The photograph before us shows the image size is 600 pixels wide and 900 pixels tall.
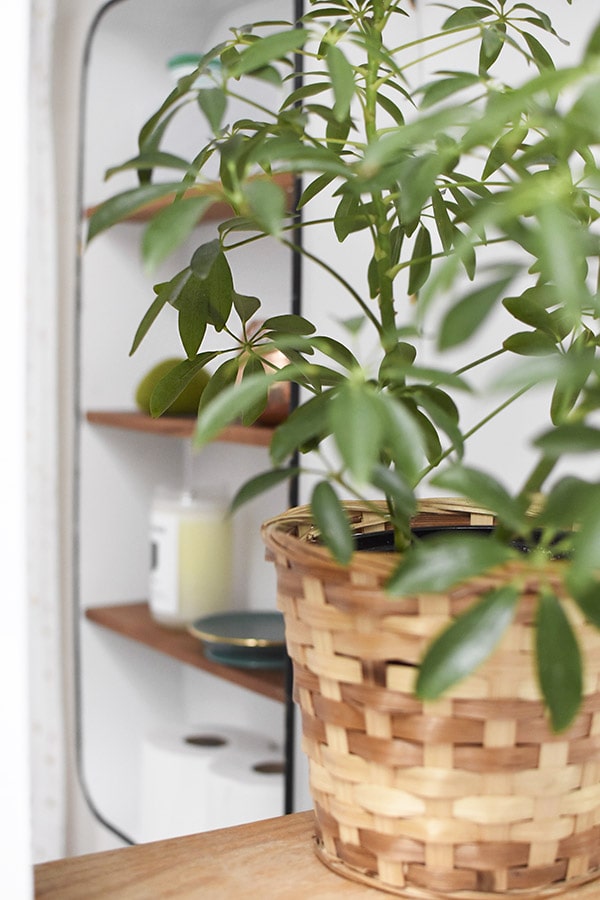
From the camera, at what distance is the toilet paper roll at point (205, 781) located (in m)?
1.67

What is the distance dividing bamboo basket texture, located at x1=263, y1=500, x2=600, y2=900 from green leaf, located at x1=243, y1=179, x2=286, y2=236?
18cm

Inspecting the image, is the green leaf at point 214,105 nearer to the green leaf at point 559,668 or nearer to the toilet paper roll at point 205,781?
the green leaf at point 559,668

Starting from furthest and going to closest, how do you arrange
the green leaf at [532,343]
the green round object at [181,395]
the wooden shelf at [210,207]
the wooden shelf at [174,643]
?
1. the green round object at [181,395]
2. the wooden shelf at [174,643]
3. the wooden shelf at [210,207]
4. the green leaf at [532,343]

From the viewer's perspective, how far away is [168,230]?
1.36 feet

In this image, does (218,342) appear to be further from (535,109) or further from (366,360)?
(535,109)

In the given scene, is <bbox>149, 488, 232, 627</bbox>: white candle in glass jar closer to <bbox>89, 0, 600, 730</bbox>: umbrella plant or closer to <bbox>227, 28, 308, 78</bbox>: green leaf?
<bbox>89, 0, 600, 730</bbox>: umbrella plant

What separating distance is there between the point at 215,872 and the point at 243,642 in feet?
3.60

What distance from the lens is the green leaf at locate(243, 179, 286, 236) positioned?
40cm

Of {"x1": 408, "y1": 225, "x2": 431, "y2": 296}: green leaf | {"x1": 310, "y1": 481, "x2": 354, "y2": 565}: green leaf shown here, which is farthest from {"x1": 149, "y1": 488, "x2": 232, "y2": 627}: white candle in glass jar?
{"x1": 310, "y1": 481, "x2": 354, "y2": 565}: green leaf

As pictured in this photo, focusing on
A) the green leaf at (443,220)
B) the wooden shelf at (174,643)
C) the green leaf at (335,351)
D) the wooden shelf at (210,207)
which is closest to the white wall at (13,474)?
the green leaf at (335,351)

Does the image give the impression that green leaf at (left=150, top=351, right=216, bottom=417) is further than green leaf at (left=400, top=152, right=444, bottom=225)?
Yes

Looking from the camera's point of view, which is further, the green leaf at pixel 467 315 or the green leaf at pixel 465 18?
the green leaf at pixel 465 18

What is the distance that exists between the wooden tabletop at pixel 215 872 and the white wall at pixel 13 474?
0.09m

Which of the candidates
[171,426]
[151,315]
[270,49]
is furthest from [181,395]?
[270,49]
